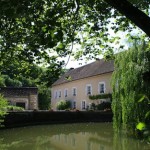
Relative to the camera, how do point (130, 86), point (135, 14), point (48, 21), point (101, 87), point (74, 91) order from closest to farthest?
1. point (135, 14)
2. point (48, 21)
3. point (130, 86)
4. point (101, 87)
5. point (74, 91)

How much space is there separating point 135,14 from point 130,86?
12854 mm

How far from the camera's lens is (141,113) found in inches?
620

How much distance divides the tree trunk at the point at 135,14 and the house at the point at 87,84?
31.3 m

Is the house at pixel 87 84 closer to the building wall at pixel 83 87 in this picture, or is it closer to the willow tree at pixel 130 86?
the building wall at pixel 83 87

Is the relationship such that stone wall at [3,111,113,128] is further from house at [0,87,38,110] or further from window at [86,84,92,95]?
window at [86,84,92,95]

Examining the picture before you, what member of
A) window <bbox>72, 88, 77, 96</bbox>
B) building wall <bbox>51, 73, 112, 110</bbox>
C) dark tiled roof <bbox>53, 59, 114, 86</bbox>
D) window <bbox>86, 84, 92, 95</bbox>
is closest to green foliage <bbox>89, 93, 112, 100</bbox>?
building wall <bbox>51, 73, 112, 110</bbox>

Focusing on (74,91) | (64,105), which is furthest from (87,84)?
(64,105)

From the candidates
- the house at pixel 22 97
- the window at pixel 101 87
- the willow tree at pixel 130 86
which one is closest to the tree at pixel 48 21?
the willow tree at pixel 130 86

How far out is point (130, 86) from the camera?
1698cm

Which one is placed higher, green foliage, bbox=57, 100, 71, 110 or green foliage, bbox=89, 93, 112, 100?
green foliage, bbox=89, 93, 112, 100

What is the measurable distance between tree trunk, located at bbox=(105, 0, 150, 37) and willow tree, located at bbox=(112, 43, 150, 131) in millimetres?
11222

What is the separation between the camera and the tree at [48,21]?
14.7 feet

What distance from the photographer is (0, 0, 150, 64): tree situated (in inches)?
176

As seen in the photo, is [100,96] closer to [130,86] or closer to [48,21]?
[130,86]
